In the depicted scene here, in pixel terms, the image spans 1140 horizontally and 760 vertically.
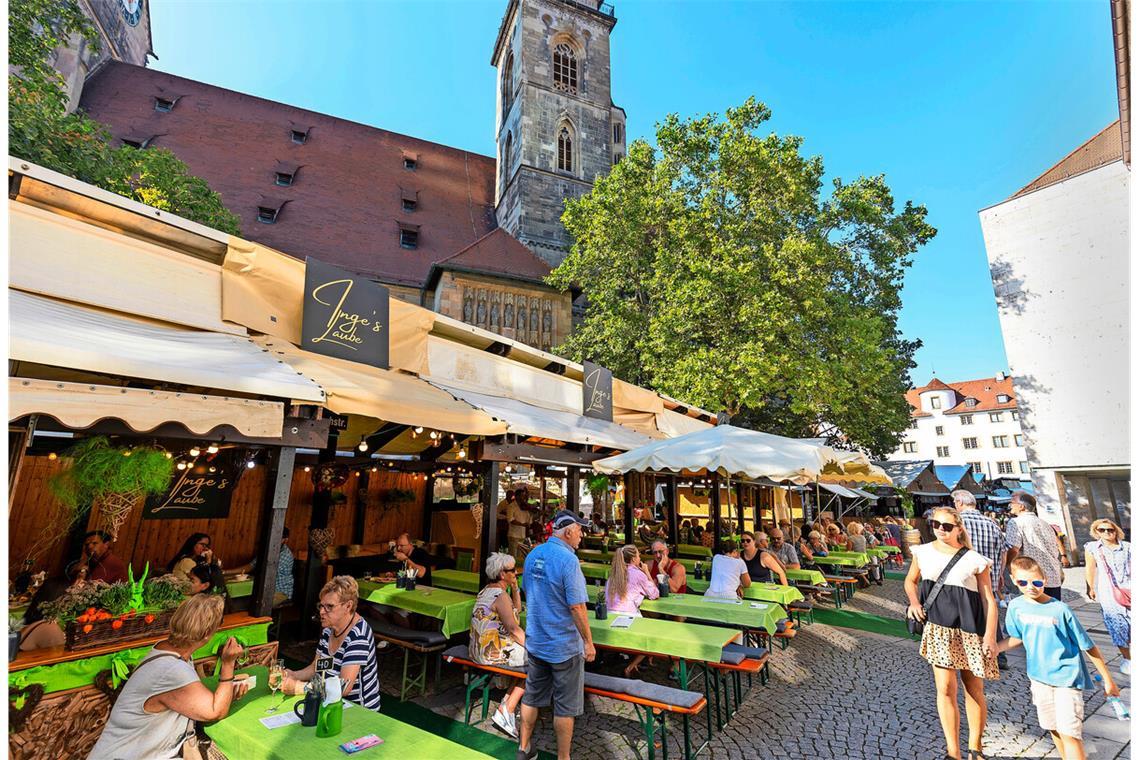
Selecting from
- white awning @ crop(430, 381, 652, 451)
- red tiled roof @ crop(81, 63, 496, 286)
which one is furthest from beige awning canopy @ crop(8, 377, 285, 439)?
red tiled roof @ crop(81, 63, 496, 286)

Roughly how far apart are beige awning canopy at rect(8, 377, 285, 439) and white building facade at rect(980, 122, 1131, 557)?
20.9 metres

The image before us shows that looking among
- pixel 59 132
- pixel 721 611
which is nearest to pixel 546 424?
pixel 721 611

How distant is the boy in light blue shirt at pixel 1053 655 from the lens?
11.0ft

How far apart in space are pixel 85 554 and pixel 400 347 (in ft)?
12.8

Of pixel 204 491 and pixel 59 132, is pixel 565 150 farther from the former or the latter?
pixel 204 491

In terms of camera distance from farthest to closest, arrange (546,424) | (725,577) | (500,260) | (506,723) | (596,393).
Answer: (500,260), (596,393), (546,424), (725,577), (506,723)

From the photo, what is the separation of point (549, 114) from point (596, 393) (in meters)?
23.4

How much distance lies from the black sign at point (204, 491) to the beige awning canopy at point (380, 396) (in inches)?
120

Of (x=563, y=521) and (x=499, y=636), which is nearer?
(x=563, y=521)

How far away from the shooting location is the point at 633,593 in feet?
18.3

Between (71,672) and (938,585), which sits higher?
(938,585)

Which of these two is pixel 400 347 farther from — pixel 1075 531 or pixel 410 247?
pixel 1075 531

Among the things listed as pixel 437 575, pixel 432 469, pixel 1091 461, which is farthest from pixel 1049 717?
pixel 1091 461

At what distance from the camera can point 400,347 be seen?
736 cm
